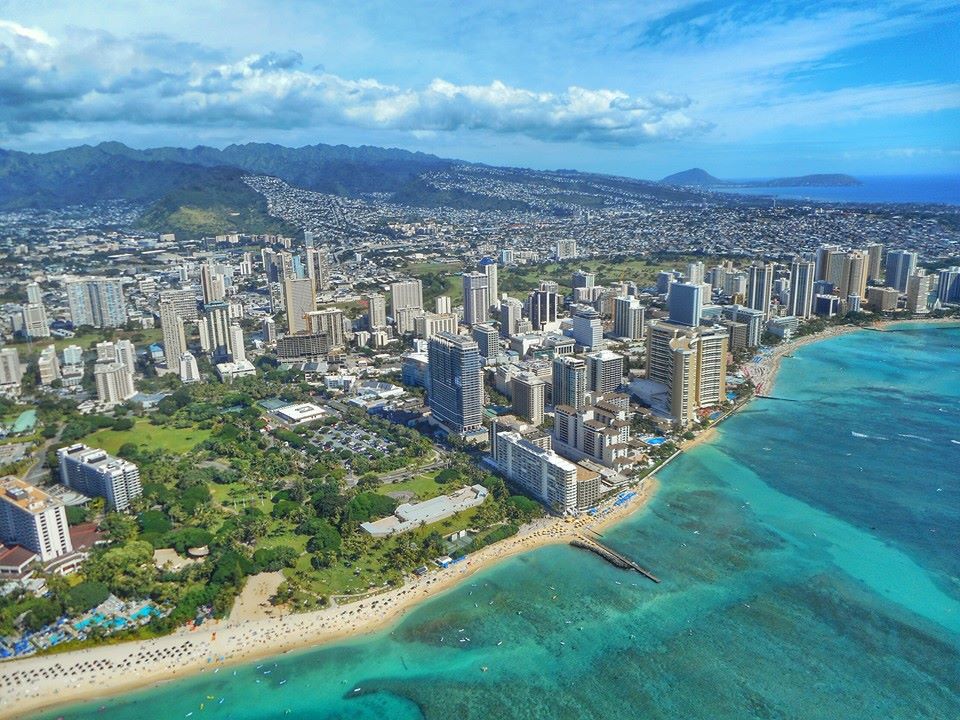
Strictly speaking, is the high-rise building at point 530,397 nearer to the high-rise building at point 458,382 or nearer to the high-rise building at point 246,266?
the high-rise building at point 458,382

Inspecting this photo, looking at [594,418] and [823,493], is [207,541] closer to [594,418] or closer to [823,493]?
[594,418]

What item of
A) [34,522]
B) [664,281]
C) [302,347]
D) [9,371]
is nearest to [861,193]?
[664,281]

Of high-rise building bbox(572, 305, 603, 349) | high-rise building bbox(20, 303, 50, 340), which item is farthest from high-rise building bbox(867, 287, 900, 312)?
high-rise building bbox(20, 303, 50, 340)

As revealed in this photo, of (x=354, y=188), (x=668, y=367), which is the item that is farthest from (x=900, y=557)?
(x=354, y=188)

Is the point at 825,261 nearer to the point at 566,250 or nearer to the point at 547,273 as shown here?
the point at 547,273

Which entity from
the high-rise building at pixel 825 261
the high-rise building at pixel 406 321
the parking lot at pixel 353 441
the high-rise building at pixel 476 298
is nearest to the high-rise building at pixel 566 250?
the high-rise building at pixel 825 261
